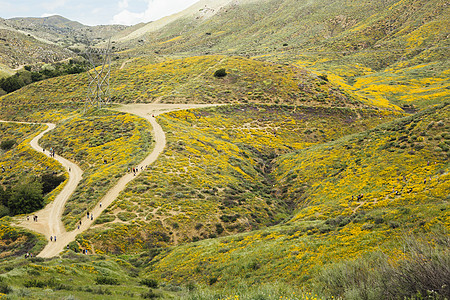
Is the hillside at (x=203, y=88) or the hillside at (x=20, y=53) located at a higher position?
the hillside at (x=20, y=53)

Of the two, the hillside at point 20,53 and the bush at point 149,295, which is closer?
the bush at point 149,295

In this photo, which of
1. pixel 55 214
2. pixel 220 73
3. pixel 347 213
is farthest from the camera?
pixel 220 73

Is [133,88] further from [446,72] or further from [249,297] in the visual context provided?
[446,72]

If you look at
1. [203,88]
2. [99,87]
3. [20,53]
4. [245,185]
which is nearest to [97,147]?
[245,185]

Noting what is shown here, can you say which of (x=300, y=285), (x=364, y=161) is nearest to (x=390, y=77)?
(x=364, y=161)

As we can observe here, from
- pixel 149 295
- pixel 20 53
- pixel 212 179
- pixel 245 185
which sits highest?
pixel 20 53

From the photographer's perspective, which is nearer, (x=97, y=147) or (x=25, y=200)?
(x=25, y=200)

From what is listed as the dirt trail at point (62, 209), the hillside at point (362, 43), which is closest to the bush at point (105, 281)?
the dirt trail at point (62, 209)

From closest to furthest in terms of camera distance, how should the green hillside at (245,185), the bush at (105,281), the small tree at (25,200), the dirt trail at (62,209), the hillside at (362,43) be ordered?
the green hillside at (245,185) < the bush at (105,281) < the dirt trail at (62,209) < the small tree at (25,200) < the hillside at (362,43)

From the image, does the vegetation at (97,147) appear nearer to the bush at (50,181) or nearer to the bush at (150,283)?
the bush at (50,181)

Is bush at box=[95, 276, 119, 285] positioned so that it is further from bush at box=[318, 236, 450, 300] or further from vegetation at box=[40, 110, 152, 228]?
bush at box=[318, 236, 450, 300]

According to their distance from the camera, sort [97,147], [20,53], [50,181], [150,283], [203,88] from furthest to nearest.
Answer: [20,53], [203,88], [97,147], [50,181], [150,283]

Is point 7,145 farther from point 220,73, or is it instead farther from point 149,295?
point 149,295

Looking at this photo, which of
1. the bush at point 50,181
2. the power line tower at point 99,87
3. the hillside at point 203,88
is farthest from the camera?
the hillside at point 203,88
